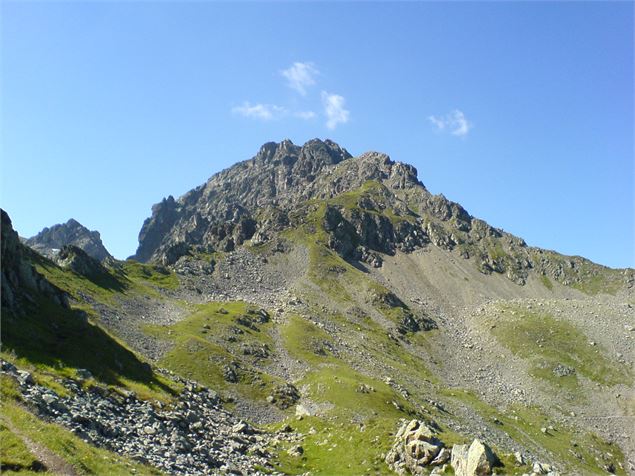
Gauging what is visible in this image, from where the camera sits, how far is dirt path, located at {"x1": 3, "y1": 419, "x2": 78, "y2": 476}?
786 inches

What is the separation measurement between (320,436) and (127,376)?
23798 mm

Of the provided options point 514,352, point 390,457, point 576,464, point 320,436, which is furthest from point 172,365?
point 514,352

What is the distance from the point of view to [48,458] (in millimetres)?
20438

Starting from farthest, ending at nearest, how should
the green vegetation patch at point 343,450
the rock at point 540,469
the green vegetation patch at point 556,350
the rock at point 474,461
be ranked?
the green vegetation patch at point 556,350 → the green vegetation patch at point 343,450 → the rock at point 474,461 → the rock at point 540,469

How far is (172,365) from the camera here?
90.8 meters

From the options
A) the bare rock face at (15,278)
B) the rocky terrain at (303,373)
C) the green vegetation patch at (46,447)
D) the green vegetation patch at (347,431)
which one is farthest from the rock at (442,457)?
the bare rock face at (15,278)

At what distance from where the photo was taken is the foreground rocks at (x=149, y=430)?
27.0 m

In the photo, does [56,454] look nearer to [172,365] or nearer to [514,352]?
[172,365]

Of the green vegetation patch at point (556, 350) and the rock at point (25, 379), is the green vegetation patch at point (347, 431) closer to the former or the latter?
the rock at point (25, 379)

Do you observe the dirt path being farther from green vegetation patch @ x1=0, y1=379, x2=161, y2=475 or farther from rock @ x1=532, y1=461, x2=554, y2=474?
rock @ x1=532, y1=461, x2=554, y2=474

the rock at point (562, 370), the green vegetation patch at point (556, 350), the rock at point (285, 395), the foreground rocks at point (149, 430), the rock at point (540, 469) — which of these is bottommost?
the rock at point (285, 395)

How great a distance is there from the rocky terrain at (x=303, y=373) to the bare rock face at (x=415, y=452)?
14 centimetres

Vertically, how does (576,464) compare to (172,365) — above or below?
above

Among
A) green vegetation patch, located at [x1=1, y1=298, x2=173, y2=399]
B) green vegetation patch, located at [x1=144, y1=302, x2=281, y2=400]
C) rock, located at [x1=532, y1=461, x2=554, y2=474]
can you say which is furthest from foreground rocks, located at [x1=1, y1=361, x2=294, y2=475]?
green vegetation patch, located at [x1=144, y1=302, x2=281, y2=400]
